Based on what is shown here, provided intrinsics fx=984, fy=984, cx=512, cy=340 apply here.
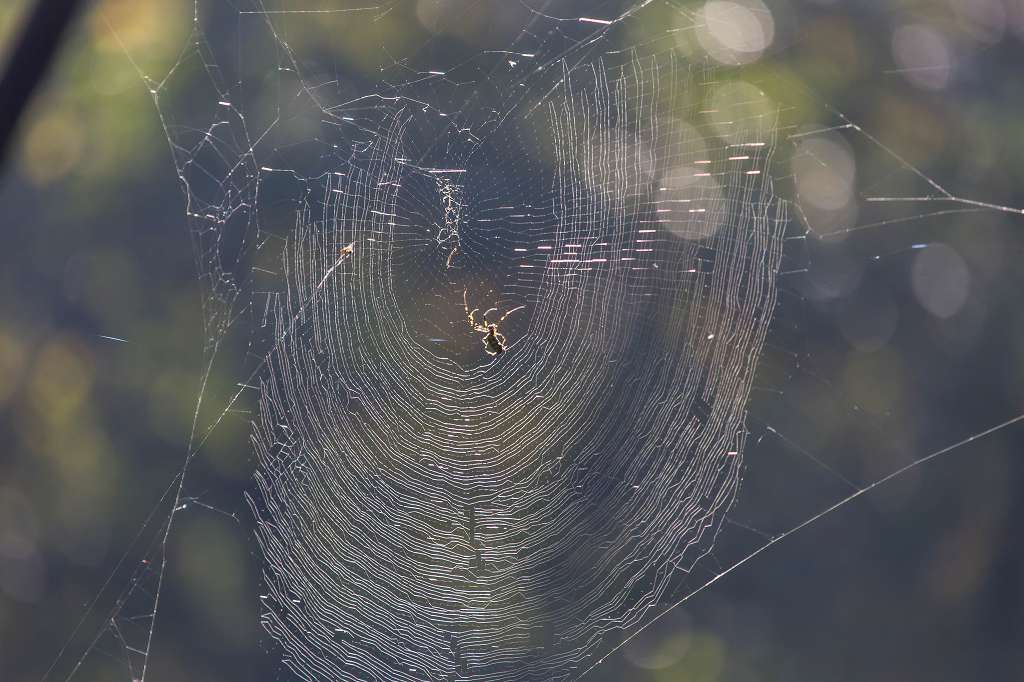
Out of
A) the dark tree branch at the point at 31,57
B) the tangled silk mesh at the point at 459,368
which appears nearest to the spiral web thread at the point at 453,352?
the tangled silk mesh at the point at 459,368

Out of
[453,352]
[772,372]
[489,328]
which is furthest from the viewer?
[772,372]

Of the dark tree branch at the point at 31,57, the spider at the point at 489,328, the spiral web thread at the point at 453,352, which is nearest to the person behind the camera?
the dark tree branch at the point at 31,57

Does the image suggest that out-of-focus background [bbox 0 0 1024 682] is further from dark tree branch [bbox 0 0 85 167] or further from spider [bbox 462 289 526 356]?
dark tree branch [bbox 0 0 85 167]

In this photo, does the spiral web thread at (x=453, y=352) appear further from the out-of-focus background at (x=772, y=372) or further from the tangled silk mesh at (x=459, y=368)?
the out-of-focus background at (x=772, y=372)

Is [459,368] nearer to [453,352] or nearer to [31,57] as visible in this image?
[453,352]

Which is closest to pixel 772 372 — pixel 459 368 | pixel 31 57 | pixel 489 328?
pixel 459 368
